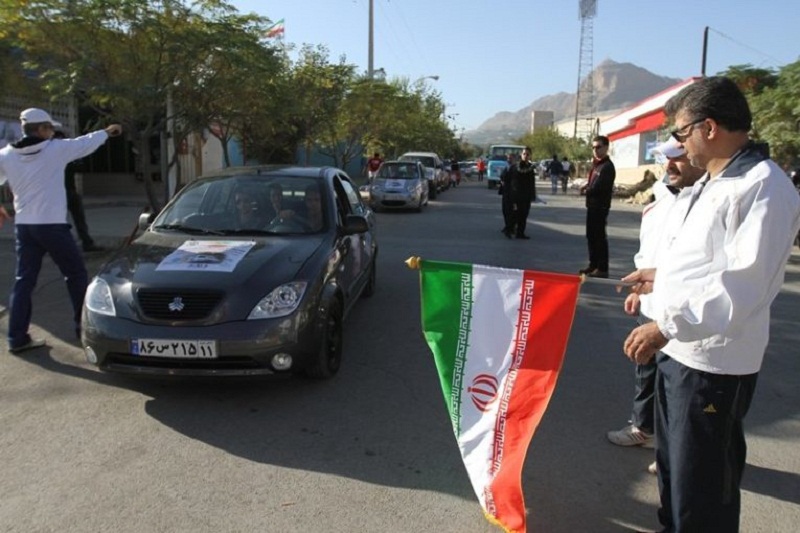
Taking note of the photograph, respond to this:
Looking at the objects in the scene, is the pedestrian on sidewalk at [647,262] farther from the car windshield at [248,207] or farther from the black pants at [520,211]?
the black pants at [520,211]

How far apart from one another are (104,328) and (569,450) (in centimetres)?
307

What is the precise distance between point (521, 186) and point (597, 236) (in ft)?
11.9

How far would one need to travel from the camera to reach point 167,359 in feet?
13.5

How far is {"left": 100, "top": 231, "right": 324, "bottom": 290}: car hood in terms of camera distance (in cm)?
430

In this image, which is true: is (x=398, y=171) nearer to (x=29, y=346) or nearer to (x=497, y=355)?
(x=29, y=346)

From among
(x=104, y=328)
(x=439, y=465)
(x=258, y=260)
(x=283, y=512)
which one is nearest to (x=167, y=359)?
(x=104, y=328)

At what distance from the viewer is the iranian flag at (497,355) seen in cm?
270

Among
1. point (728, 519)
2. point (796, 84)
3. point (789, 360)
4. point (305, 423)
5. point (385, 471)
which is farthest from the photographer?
point (796, 84)

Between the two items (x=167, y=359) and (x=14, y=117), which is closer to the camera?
(x=167, y=359)

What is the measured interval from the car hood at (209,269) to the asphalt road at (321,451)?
0.70 meters

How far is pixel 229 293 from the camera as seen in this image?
4.22 m

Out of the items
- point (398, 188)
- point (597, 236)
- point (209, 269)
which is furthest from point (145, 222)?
point (398, 188)

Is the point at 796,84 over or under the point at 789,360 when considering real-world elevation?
over

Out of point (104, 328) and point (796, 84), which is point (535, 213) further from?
point (104, 328)
